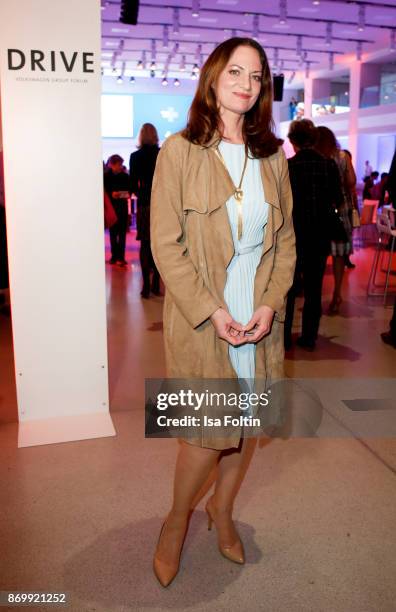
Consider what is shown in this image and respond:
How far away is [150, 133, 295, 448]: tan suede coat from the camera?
1717 mm

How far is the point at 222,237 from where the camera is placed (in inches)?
68.2

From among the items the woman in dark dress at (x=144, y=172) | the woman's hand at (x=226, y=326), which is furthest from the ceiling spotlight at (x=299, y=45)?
the woman's hand at (x=226, y=326)

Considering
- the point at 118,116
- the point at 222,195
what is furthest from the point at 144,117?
the point at 222,195

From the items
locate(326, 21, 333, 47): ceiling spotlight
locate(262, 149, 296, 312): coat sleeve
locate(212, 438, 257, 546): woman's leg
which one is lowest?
locate(212, 438, 257, 546): woman's leg

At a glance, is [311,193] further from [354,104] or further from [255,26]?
[354,104]

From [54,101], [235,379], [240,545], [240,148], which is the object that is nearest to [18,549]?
[240,545]

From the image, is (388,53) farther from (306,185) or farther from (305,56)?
(306,185)

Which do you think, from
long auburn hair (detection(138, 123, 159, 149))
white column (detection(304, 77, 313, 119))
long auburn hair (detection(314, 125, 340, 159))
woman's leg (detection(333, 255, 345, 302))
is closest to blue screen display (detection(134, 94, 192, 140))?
white column (detection(304, 77, 313, 119))

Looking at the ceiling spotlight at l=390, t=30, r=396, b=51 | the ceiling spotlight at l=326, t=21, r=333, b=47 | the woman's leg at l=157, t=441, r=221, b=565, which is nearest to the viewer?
the woman's leg at l=157, t=441, r=221, b=565

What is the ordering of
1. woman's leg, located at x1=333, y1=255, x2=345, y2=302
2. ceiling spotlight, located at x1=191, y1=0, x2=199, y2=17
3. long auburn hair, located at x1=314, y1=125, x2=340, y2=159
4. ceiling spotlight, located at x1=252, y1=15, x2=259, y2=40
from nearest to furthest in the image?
long auburn hair, located at x1=314, y1=125, x2=340, y2=159 → woman's leg, located at x1=333, y1=255, x2=345, y2=302 → ceiling spotlight, located at x1=191, y1=0, x2=199, y2=17 → ceiling spotlight, located at x1=252, y1=15, x2=259, y2=40

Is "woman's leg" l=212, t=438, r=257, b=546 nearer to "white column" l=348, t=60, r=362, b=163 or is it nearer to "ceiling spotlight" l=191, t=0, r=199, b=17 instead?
"ceiling spotlight" l=191, t=0, r=199, b=17

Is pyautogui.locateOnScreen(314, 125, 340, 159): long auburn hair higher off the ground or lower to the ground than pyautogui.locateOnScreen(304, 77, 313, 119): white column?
lower

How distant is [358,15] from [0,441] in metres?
13.0

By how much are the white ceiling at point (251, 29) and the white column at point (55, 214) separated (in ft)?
33.1
